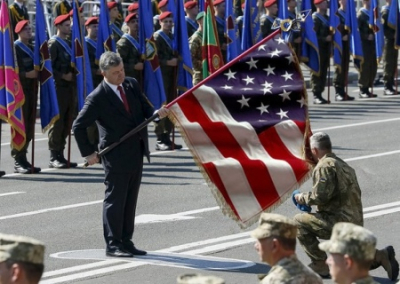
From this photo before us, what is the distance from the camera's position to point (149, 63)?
19750mm

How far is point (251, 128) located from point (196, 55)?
32.0 feet

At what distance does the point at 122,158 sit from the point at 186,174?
5.32m

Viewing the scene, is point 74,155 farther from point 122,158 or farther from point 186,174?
point 122,158

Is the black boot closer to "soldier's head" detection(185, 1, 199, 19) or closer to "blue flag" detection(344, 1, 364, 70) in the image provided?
"soldier's head" detection(185, 1, 199, 19)

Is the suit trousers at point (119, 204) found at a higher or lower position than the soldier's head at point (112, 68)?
lower

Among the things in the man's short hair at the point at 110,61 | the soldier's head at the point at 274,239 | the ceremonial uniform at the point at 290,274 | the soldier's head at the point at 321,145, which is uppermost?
the man's short hair at the point at 110,61

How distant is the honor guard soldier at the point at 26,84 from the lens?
17484 millimetres

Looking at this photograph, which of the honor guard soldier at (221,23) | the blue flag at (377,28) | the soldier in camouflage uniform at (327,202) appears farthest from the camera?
the blue flag at (377,28)

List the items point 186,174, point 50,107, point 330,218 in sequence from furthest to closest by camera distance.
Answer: point 50,107 < point 186,174 < point 330,218

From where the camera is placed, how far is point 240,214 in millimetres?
10859

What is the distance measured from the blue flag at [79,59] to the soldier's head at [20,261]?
12.3 metres

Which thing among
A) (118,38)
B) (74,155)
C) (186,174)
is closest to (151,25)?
(118,38)

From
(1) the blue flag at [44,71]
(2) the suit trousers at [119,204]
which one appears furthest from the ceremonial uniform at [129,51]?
(2) the suit trousers at [119,204]

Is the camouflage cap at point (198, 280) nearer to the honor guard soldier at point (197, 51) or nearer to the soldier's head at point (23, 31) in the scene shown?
the soldier's head at point (23, 31)
